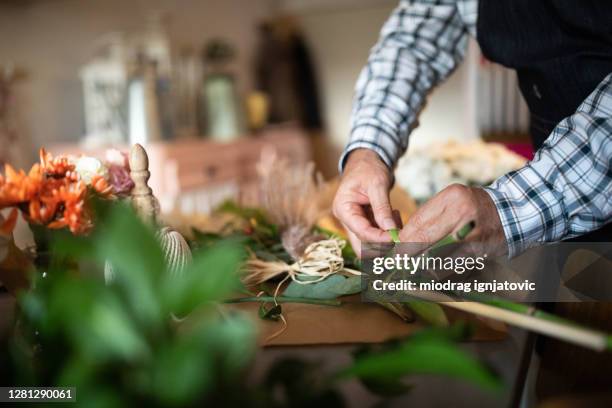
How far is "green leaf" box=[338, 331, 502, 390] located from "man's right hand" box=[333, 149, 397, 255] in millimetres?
310

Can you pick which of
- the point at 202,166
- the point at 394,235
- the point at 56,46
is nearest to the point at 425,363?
the point at 394,235

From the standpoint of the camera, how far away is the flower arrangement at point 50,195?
418 mm

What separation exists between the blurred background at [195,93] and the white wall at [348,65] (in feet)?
0.05

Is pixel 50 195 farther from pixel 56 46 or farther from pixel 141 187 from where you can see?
pixel 56 46

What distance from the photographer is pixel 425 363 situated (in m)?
0.27

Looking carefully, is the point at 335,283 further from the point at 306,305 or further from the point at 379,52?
the point at 379,52

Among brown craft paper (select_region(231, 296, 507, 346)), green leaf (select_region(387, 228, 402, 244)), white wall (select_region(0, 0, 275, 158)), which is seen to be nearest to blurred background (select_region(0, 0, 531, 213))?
white wall (select_region(0, 0, 275, 158))

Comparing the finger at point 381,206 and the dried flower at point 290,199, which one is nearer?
the finger at point 381,206

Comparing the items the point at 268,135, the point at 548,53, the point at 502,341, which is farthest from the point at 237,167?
the point at 502,341

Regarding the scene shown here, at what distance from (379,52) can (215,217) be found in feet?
1.24

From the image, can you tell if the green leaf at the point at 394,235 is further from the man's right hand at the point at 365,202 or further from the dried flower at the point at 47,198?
the dried flower at the point at 47,198

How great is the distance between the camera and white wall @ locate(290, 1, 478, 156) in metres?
4.02

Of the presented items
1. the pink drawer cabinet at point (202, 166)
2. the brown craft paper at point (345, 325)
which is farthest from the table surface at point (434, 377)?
the pink drawer cabinet at point (202, 166)

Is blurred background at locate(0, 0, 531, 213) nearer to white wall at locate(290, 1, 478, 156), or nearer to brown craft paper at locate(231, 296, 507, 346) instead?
white wall at locate(290, 1, 478, 156)
